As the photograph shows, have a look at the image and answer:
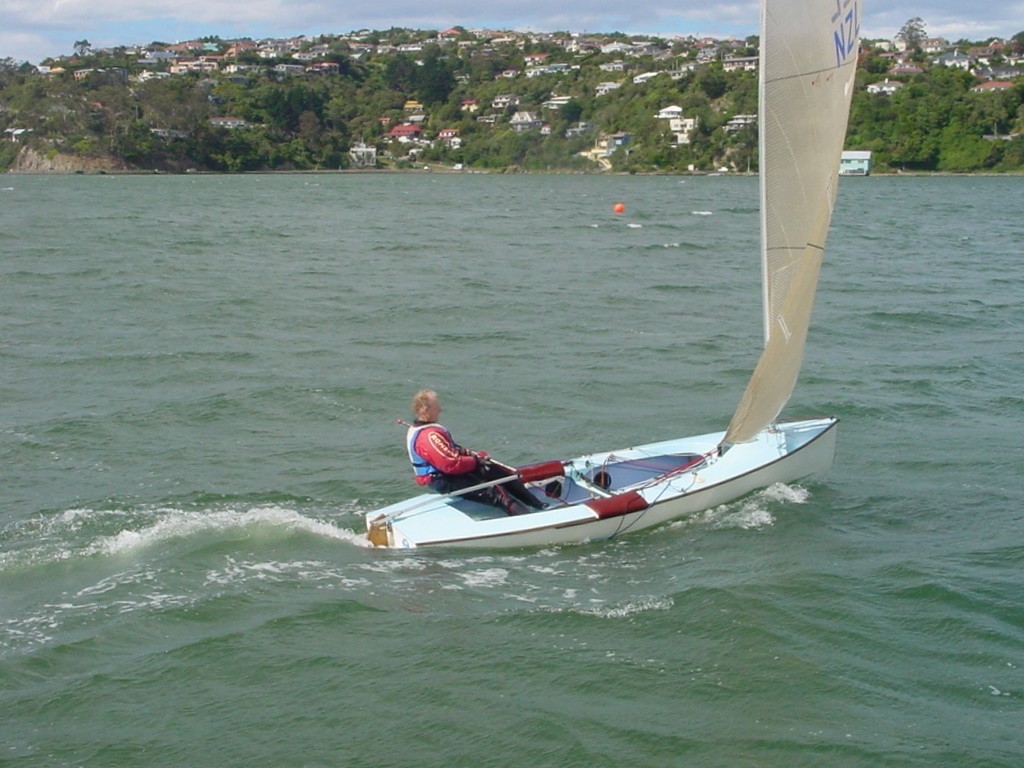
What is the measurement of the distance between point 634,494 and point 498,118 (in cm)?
12691

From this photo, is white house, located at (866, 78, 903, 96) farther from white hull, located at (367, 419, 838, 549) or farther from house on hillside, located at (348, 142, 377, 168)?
white hull, located at (367, 419, 838, 549)

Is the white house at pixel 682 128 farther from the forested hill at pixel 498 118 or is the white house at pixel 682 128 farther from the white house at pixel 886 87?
the white house at pixel 886 87

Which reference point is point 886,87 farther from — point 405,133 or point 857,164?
point 405,133

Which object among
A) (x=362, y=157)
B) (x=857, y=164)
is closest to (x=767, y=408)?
(x=857, y=164)

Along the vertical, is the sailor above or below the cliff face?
above

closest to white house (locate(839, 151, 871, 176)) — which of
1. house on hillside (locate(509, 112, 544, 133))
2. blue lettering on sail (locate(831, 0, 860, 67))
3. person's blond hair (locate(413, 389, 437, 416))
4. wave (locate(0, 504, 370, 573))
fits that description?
house on hillside (locate(509, 112, 544, 133))

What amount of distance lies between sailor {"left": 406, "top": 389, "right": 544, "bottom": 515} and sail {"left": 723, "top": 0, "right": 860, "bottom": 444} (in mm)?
2286

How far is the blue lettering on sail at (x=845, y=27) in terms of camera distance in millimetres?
9000

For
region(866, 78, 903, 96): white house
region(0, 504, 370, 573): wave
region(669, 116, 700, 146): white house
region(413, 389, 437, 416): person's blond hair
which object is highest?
region(866, 78, 903, 96): white house

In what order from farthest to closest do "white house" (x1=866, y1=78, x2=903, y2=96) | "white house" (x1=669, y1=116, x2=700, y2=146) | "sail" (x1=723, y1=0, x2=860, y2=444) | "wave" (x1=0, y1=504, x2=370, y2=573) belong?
"white house" (x1=866, y1=78, x2=903, y2=96)
"white house" (x1=669, y1=116, x2=700, y2=146)
"wave" (x1=0, y1=504, x2=370, y2=573)
"sail" (x1=723, y1=0, x2=860, y2=444)

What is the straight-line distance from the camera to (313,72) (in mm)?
158250

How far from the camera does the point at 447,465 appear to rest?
9461mm

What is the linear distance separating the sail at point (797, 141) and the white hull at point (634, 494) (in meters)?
0.92

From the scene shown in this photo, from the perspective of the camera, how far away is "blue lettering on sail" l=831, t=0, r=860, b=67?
9000 mm
